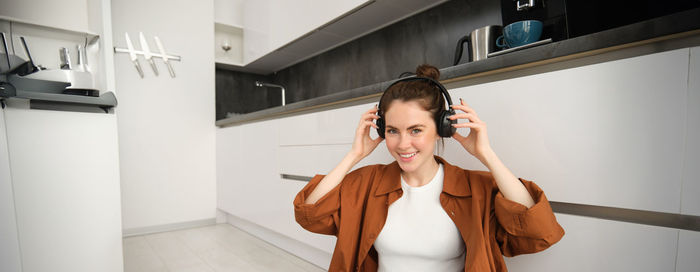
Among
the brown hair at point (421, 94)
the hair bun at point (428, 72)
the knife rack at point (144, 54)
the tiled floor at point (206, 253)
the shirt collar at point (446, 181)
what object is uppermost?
the knife rack at point (144, 54)

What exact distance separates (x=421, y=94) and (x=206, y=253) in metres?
1.82

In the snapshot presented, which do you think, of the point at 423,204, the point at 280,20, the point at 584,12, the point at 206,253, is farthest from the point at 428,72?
the point at 280,20

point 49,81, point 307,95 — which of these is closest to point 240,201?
point 307,95

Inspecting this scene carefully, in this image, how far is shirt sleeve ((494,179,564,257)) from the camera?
2.06ft

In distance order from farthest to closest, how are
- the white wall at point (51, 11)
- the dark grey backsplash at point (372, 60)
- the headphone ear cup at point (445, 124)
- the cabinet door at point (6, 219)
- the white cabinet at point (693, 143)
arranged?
the white wall at point (51, 11)
the dark grey backsplash at point (372, 60)
the cabinet door at point (6, 219)
the headphone ear cup at point (445, 124)
the white cabinet at point (693, 143)

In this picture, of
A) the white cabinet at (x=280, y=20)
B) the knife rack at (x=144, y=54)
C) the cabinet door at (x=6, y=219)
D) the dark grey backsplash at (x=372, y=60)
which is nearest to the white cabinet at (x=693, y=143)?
the dark grey backsplash at (x=372, y=60)

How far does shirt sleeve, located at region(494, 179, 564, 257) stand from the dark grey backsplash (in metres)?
1.17

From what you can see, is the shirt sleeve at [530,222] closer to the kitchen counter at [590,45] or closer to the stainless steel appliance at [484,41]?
the kitchen counter at [590,45]

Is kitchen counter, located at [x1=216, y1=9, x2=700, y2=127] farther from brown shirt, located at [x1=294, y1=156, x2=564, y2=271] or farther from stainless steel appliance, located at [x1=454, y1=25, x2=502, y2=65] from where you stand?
stainless steel appliance, located at [x1=454, y1=25, x2=502, y2=65]

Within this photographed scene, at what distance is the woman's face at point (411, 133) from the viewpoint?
73 centimetres

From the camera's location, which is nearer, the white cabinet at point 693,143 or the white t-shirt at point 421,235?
the white cabinet at point 693,143

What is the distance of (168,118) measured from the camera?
2551 mm

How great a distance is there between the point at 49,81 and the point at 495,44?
6.42 ft

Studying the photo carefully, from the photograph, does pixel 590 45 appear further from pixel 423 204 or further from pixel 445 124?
pixel 423 204
